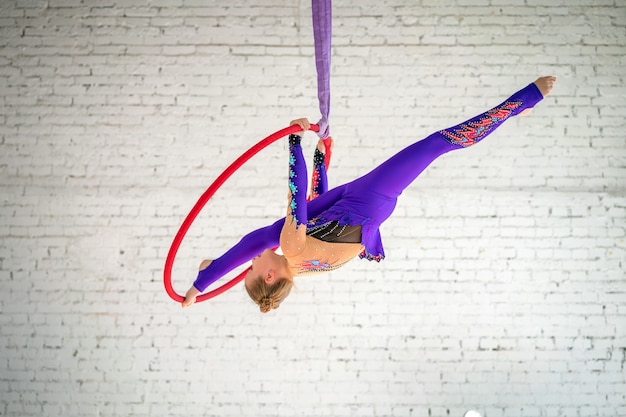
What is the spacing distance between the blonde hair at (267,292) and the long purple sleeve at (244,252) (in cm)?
28

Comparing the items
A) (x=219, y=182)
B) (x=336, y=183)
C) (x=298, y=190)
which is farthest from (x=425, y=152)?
(x=336, y=183)

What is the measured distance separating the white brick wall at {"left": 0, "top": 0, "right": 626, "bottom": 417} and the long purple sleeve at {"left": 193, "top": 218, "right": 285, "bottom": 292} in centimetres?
146

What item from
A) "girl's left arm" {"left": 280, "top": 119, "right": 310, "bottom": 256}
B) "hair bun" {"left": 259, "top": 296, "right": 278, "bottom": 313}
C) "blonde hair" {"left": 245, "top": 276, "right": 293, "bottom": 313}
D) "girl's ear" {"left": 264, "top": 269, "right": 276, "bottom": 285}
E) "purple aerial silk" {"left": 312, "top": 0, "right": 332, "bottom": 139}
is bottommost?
"hair bun" {"left": 259, "top": 296, "right": 278, "bottom": 313}

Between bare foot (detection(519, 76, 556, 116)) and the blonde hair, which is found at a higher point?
bare foot (detection(519, 76, 556, 116))

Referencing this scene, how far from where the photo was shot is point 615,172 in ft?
14.7

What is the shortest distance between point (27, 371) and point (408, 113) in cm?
323

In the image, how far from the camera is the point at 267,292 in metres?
2.64

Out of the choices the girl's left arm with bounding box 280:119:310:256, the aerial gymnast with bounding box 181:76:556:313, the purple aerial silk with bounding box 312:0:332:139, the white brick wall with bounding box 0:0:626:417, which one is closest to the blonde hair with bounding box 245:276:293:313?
the aerial gymnast with bounding box 181:76:556:313

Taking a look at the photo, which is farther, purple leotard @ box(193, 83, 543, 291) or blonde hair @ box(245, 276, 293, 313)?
purple leotard @ box(193, 83, 543, 291)

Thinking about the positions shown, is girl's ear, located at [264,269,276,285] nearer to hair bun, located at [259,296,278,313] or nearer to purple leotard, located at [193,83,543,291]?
hair bun, located at [259,296,278,313]

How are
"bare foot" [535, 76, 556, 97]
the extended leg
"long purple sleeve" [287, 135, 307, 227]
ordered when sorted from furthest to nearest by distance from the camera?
"bare foot" [535, 76, 556, 97] → the extended leg → "long purple sleeve" [287, 135, 307, 227]

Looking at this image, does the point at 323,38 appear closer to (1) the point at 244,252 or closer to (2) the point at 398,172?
(2) the point at 398,172

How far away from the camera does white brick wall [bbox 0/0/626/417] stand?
4434 mm

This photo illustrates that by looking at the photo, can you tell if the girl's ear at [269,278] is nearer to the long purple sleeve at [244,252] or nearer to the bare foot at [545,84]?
the long purple sleeve at [244,252]
